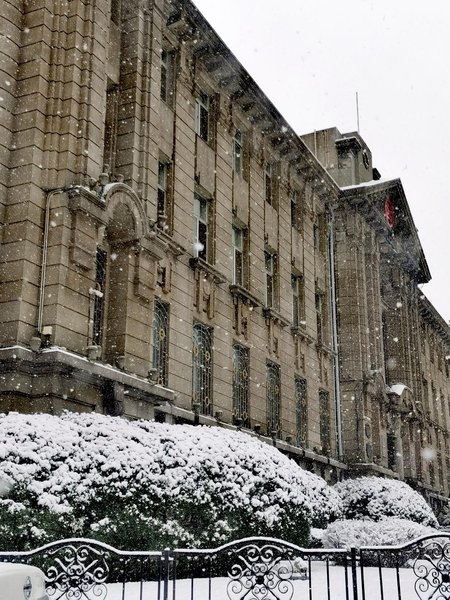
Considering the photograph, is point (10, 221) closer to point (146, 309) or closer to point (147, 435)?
point (146, 309)

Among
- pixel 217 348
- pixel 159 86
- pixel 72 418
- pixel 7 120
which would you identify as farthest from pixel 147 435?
pixel 159 86

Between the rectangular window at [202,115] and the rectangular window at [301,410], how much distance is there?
9448mm

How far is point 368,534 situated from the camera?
57.1ft

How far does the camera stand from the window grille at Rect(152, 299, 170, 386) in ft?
59.1

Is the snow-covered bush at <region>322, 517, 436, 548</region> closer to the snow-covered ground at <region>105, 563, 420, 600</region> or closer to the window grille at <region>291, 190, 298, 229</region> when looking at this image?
the snow-covered ground at <region>105, 563, 420, 600</region>

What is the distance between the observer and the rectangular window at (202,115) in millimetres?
22466

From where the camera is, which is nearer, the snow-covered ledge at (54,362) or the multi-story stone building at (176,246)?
the snow-covered ledge at (54,362)

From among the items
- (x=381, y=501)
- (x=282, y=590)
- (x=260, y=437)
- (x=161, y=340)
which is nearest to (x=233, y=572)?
(x=282, y=590)

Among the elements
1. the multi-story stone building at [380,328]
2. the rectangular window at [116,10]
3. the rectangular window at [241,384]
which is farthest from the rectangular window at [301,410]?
the rectangular window at [116,10]

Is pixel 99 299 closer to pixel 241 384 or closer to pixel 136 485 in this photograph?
pixel 136 485

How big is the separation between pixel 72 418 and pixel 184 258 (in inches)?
323

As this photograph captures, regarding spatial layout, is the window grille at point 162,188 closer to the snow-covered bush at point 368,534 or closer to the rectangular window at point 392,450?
the snow-covered bush at point 368,534

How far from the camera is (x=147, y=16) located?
19.0 meters

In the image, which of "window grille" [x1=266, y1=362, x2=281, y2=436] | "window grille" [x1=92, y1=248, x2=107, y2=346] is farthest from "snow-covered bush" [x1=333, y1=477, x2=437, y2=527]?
"window grille" [x1=92, y1=248, x2=107, y2=346]
